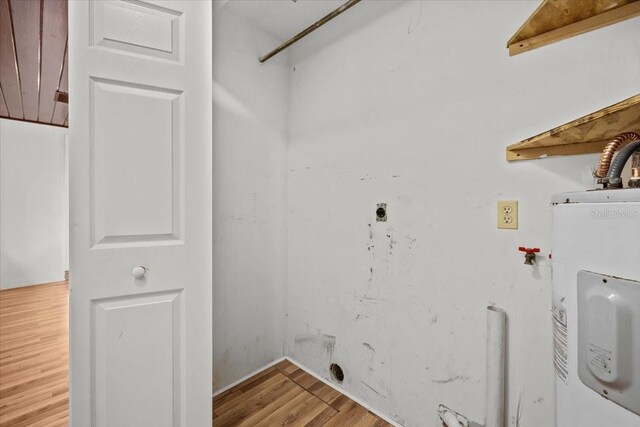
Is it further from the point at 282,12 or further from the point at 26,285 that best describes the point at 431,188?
the point at 26,285

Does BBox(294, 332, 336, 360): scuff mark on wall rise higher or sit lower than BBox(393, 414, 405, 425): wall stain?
higher

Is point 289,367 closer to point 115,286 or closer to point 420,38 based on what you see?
point 115,286

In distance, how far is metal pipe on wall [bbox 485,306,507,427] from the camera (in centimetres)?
114

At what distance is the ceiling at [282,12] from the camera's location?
1775 mm

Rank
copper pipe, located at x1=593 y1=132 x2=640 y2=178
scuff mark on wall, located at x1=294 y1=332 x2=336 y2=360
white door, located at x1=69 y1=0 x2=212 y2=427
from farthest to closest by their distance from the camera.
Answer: scuff mark on wall, located at x1=294 y1=332 x2=336 y2=360
white door, located at x1=69 y1=0 x2=212 y2=427
copper pipe, located at x1=593 y1=132 x2=640 y2=178

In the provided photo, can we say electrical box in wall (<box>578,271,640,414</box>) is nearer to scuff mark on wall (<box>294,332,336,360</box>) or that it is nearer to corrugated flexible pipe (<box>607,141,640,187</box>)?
corrugated flexible pipe (<box>607,141,640,187</box>)

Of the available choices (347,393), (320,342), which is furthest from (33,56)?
(347,393)

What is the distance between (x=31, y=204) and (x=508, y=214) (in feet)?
20.3

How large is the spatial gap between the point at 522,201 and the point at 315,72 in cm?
160

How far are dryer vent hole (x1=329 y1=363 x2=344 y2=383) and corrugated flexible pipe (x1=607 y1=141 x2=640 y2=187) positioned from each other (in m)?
1.74

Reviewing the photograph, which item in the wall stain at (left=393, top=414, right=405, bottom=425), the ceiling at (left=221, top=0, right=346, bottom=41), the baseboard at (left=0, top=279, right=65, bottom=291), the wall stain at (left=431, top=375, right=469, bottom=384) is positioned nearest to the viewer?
the wall stain at (left=431, top=375, right=469, bottom=384)

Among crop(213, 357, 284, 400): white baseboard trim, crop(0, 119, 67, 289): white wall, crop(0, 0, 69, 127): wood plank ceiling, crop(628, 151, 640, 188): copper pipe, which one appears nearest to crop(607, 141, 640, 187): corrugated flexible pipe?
crop(628, 151, 640, 188): copper pipe

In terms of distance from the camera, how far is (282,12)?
1.87 metres

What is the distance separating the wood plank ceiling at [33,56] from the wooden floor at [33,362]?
2.54 metres
